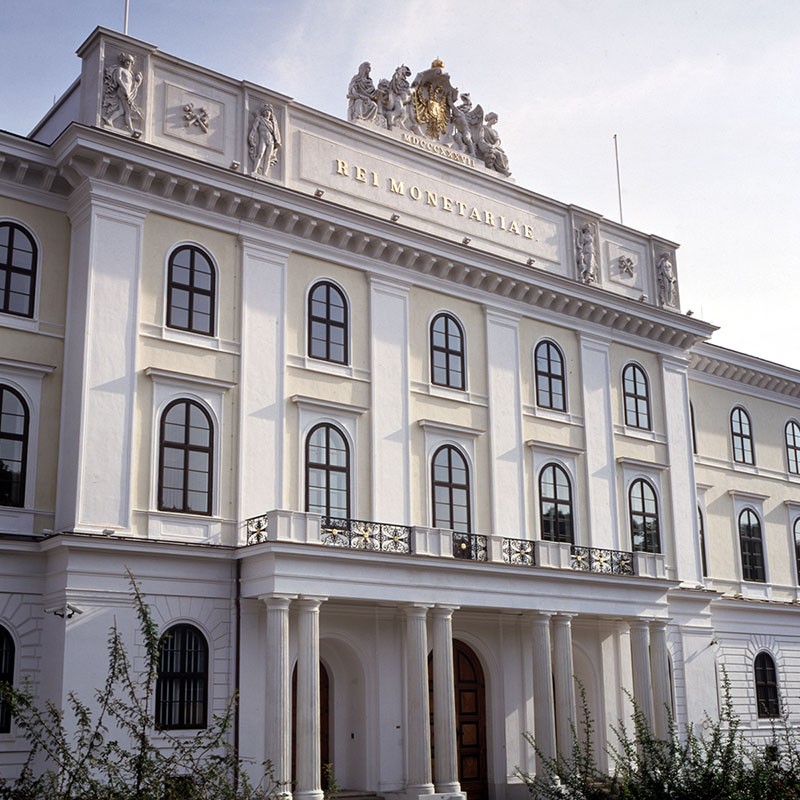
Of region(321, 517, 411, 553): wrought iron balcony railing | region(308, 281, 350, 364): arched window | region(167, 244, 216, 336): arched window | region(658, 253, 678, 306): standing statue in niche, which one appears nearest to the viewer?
region(321, 517, 411, 553): wrought iron balcony railing

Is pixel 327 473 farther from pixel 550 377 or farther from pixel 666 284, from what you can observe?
pixel 666 284

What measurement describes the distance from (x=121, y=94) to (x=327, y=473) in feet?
32.1

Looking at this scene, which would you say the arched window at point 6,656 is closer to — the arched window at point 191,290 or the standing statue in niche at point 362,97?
the arched window at point 191,290

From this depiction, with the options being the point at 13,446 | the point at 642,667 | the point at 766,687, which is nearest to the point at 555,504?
the point at 642,667

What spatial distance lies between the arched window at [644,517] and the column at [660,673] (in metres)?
3.01

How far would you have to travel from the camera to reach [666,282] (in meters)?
35.7

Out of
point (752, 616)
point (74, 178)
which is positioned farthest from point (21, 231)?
point (752, 616)

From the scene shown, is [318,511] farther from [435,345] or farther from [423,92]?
[423,92]

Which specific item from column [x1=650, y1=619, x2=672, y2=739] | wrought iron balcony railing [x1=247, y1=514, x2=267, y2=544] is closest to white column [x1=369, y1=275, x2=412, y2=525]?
wrought iron balcony railing [x1=247, y1=514, x2=267, y2=544]

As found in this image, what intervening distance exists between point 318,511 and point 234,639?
3730mm

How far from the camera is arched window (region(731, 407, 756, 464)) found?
38.3 m

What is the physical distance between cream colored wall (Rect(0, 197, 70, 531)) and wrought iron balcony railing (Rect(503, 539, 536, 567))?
11022 millimetres

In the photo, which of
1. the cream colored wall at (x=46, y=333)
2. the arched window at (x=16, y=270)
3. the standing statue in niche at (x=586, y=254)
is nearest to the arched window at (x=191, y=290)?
the cream colored wall at (x=46, y=333)

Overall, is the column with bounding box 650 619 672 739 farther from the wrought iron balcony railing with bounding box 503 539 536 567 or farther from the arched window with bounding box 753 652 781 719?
the arched window with bounding box 753 652 781 719
